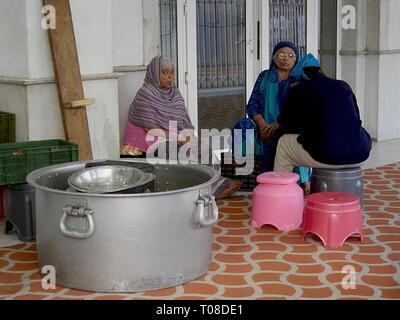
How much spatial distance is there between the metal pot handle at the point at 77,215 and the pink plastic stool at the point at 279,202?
5.72 ft

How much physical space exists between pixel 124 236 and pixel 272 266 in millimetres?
1063

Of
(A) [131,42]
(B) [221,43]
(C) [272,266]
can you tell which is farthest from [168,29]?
(C) [272,266]

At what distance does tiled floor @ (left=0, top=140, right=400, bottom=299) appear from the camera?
4.18 metres

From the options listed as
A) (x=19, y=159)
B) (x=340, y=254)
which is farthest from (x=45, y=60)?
(x=340, y=254)

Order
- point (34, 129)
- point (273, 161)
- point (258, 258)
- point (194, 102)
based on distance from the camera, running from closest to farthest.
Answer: point (258, 258), point (34, 129), point (273, 161), point (194, 102)

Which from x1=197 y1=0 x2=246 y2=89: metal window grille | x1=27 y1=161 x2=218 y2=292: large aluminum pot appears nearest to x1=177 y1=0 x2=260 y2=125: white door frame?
x1=197 y1=0 x2=246 y2=89: metal window grille

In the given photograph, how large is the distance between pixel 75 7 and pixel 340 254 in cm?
292

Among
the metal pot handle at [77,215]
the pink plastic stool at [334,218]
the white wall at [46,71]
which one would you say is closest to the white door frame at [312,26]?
the white wall at [46,71]

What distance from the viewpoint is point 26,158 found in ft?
17.2

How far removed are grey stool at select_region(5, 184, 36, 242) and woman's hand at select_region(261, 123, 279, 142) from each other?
2.26 meters

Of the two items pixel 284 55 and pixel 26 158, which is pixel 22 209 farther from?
pixel 284 55

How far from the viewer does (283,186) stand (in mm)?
5406

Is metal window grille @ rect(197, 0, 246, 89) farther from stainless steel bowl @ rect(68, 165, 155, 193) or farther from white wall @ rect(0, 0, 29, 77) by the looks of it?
stainless steel bowl @ rect(68, 165, 155, 193)

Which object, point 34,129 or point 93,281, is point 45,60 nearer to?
point 34,129
